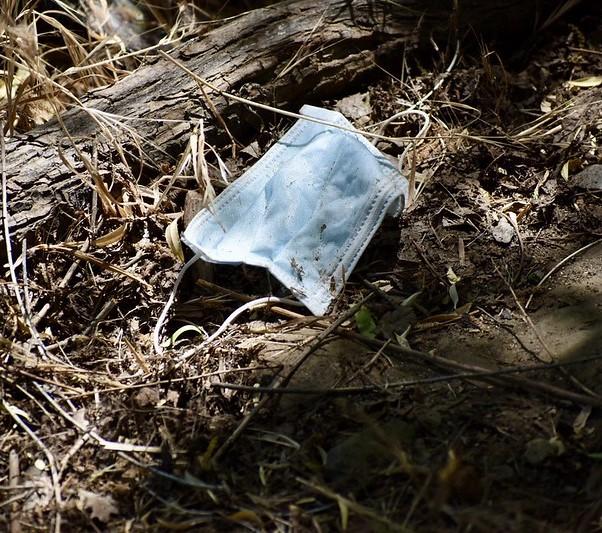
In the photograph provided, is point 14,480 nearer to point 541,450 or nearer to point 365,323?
point 365,323

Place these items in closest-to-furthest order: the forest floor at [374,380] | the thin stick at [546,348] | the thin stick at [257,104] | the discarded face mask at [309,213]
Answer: the forest floor at [374,380] → the thin stick at [546,348] → the discarded face mask at [309,213] → the thin stick at [257,104]

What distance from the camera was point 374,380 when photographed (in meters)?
2.09

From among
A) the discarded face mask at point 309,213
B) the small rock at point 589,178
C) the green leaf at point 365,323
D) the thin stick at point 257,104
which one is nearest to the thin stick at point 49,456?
the discarded face mask at point 309,213

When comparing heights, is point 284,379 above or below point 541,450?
above

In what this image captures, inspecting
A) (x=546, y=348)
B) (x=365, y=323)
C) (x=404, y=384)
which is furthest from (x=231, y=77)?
(x=546, y=348)

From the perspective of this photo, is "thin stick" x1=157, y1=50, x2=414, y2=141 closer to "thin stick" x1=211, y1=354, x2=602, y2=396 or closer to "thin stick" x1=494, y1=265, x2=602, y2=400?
"thin stick" x1=494, y1=265, x2=602, y2=400

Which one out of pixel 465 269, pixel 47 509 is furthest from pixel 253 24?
pixel 47 509

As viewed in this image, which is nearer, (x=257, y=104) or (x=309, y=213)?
(x=309, y=213)

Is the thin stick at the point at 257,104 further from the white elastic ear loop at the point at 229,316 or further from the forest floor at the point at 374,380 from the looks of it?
the white elastic ear loop at the point at 229,316

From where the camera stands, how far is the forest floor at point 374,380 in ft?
5.92

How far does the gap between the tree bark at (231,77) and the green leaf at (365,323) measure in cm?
99

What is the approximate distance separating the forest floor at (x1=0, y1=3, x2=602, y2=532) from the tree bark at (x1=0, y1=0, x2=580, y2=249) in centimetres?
18

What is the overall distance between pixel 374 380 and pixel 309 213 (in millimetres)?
721

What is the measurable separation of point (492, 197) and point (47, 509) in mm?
1781
